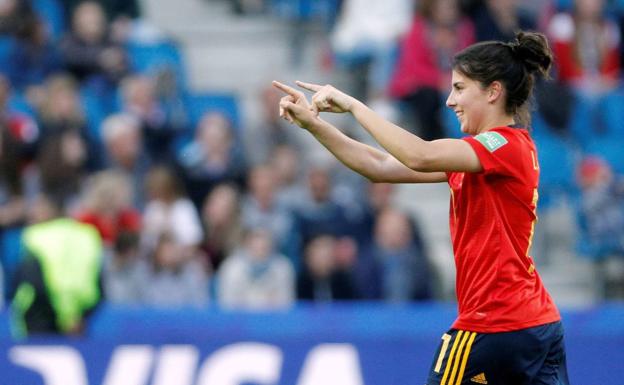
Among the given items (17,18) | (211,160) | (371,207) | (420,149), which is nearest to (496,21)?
(371,207)

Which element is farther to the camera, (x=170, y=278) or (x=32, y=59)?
(x=32, y=59)

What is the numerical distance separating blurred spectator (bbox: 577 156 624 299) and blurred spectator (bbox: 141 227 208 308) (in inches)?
116

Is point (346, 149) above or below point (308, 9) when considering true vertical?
below

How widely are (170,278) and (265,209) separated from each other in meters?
0.98

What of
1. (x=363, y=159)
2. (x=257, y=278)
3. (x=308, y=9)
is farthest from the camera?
(x=308, y=9)

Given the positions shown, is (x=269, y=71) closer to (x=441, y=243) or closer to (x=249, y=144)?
(x=249, y=144)

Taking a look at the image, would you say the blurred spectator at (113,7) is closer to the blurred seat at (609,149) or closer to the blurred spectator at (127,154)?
the blurred spectator at (127,154)

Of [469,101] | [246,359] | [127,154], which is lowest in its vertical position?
[246,359]

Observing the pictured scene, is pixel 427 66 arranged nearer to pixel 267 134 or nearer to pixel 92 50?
pixel 267 134

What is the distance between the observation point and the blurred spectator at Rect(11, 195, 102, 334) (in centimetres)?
845

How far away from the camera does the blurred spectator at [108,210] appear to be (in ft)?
31.0

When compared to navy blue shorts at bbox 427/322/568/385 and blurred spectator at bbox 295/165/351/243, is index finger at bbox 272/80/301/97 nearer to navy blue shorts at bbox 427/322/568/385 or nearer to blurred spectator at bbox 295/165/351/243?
navy blue shorts at bbox 427/322/568/385

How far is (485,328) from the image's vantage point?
15.2 feet

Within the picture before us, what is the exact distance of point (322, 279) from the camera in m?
9.38
